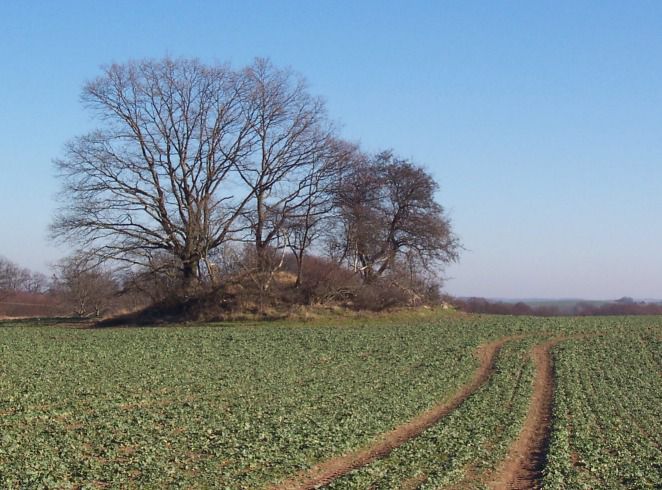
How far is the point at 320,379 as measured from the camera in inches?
870

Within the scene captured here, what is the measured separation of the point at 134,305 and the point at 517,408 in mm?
34411

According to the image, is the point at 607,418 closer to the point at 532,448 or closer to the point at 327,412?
the point at 532,448

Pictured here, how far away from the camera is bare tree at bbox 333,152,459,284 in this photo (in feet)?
153

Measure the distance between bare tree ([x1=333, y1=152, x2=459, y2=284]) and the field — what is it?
49.7 ft

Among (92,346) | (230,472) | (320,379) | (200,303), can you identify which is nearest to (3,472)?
(230,472)

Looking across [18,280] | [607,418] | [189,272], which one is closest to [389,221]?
[189,272]

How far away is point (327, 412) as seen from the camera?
17.0 metres

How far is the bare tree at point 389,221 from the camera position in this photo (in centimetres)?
4662

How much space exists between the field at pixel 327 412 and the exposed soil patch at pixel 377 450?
47mm

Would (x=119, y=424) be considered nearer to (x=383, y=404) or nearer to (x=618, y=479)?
(x=383, y=404)

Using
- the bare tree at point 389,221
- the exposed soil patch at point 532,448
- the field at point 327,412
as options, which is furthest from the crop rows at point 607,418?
the bare tree at point 389,221

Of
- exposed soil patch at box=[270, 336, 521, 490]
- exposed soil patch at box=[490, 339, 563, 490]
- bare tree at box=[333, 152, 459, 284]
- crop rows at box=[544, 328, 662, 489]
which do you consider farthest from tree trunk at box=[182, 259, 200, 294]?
exposed soil patch at box=[490, 339, 563, 490]

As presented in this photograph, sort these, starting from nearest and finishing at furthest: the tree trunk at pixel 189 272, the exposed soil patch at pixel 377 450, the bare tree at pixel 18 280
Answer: the exposed soil patch at pixel 377 450, the tree trunk at pixel 189 272, the bare tree at pixel 18 280

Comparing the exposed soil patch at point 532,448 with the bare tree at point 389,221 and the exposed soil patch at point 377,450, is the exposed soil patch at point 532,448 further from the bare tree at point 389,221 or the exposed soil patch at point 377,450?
the bare tree at point 389,221
